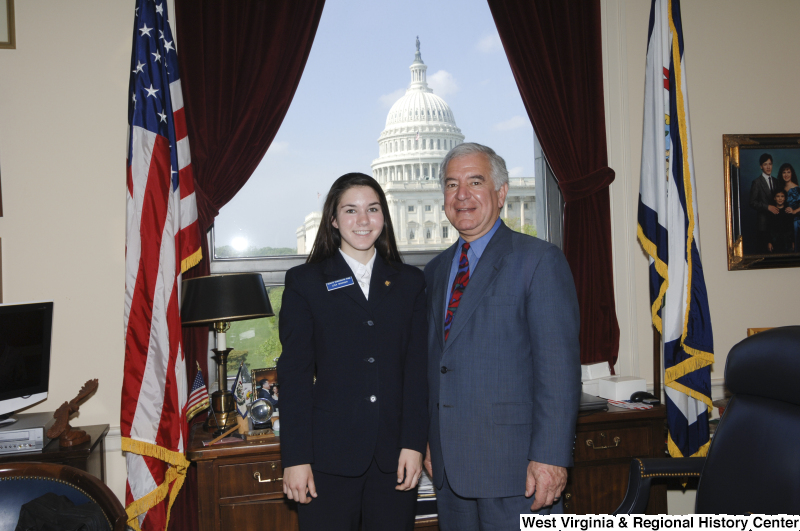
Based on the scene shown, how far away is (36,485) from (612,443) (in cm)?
239

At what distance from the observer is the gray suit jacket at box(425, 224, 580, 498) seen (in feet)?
5.49

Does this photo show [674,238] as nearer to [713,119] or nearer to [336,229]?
[713,119]

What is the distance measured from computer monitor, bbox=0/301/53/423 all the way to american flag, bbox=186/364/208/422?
0.62 m

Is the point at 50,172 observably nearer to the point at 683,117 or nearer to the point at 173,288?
the point at 173,288

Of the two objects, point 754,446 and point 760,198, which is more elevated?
point 760,198

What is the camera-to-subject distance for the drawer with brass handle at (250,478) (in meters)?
2.35

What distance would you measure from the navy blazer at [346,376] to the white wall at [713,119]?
191 cm

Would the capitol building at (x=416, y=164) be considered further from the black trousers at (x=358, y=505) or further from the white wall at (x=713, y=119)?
the black trousers at (x=358, y=505)

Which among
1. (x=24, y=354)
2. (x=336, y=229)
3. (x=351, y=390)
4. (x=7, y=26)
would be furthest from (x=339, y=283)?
(x=7, y=26)

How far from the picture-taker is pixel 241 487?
236 cm

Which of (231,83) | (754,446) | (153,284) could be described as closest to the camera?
(754,446)

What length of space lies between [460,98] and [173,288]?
1.96 m

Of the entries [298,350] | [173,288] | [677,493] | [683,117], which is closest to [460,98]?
[683,117]

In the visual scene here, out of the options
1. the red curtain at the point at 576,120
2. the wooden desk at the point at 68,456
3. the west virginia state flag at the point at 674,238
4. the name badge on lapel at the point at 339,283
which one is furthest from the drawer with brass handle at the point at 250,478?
the west virginia state flag at the point at 674,238
